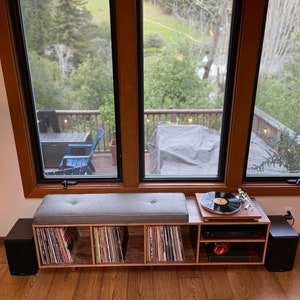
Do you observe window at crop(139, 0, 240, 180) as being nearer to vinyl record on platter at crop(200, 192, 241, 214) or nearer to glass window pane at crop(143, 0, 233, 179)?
glass window pane at crop(143, 0, 233, 179)

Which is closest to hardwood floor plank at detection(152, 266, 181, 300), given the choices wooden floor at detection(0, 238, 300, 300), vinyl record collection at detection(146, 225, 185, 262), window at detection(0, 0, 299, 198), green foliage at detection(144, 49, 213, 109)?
wooden floor at detection(0, 238, 300, 300)

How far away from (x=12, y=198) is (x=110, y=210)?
91cm

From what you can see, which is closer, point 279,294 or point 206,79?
point 279,294

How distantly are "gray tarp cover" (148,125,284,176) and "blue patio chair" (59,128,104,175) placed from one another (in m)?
0.43

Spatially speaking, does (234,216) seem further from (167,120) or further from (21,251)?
(21,251)

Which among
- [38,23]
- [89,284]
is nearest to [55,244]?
[89,284]

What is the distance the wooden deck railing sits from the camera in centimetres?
219

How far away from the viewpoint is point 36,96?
2131mm

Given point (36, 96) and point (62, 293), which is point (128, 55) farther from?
point (62, 293)

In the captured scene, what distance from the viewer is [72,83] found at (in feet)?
6.86

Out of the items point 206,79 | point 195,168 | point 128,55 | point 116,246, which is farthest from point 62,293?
point 206,79

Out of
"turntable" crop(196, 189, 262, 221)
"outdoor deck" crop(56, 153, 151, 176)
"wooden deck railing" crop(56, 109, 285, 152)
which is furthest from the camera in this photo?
"outdoor deck" crop(56, 153, 151, 176)

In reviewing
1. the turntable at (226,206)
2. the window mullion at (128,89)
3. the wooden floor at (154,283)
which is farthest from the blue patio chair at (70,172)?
the turntable at (226,206)

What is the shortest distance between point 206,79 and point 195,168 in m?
0.72
